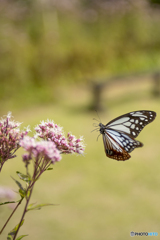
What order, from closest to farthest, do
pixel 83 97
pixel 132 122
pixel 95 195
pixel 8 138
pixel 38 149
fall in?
pixel 38 149 → pixel 8 138 → pixel 132 122 → pixel 95 195 → pixel 83 97

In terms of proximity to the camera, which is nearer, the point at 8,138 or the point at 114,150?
the point at 8,138

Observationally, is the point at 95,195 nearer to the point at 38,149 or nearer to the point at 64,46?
the point at 38,149

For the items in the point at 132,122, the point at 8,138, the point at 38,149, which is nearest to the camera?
the point at 38,149

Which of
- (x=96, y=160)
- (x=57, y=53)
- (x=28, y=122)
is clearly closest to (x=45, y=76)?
(x=57, y=53)

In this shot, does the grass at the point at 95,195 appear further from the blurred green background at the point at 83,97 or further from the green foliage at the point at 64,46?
the green foliage at the point at 64,46

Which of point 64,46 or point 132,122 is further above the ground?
point 64,46

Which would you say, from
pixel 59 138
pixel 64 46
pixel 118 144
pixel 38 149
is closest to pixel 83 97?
pixel 64 46

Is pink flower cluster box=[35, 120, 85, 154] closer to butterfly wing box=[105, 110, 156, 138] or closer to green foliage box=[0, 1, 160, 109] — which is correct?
butterfly wing box=[105, 110, 156, 138]
